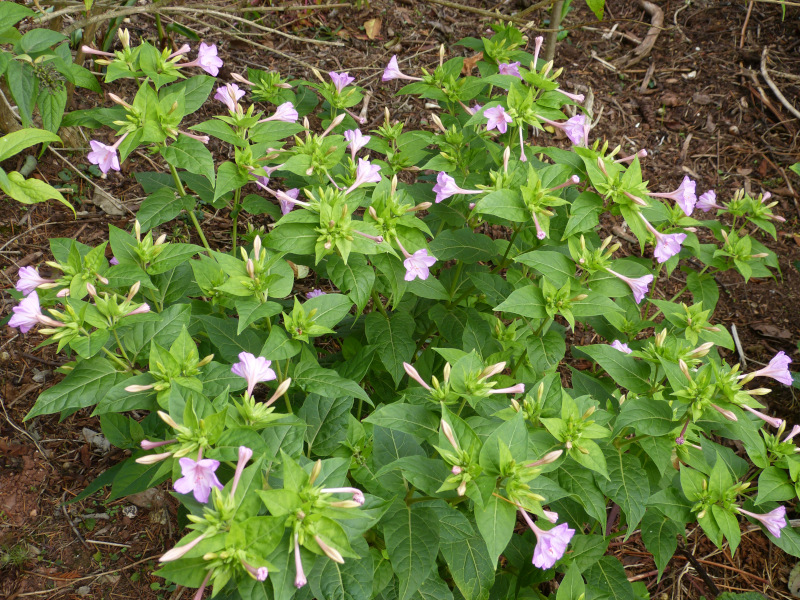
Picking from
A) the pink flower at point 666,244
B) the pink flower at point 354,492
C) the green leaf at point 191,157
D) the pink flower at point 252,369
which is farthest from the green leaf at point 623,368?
the green leaf at point 191,157

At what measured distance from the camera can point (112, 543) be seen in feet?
11.1

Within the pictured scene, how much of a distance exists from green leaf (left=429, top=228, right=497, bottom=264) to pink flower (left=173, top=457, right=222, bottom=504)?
1651mm

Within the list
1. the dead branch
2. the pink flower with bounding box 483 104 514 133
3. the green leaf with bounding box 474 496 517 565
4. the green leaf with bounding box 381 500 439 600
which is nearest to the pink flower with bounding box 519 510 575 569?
the green leaf with bounding box 474 496 517 565

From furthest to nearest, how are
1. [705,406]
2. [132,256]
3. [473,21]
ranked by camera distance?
[473,21], [132,256], [705,406]

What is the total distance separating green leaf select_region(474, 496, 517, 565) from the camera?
1998 mm

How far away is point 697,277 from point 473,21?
140 inches

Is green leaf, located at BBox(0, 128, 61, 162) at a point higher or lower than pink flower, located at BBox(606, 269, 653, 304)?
higher

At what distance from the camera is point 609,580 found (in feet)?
9.51

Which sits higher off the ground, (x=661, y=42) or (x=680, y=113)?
(x=661, y=42)

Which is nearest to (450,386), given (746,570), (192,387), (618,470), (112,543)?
(618,470)

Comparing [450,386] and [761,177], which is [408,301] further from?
[761,177]

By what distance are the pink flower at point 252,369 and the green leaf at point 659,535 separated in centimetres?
186

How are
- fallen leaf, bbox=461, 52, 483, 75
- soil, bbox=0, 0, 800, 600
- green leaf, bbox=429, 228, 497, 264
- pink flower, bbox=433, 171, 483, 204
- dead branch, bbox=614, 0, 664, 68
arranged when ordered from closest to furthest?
1. pink flower, bbox=433, 171, 483, 204
2. green leaf, bbox=429, 228, 497, 264
3. soil, bbox=0, 0, 800, 600
4. fallen leaf, bbox=461, 52, 483, 75
5. dead branch, bbox=614, 0, 664, 68

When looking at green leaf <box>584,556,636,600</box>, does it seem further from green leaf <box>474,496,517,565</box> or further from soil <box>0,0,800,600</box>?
green leaf <box>474,496,517,565</box>
